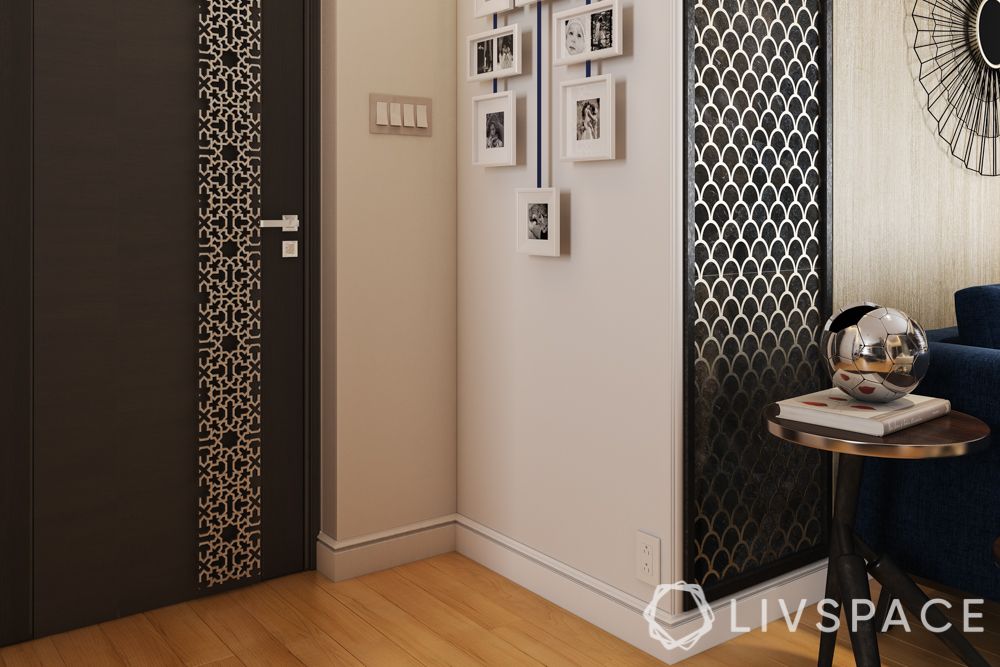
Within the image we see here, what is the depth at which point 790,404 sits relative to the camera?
6.84 ft

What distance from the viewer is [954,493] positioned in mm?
2266

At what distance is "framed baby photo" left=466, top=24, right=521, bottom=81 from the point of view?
2.65 metres

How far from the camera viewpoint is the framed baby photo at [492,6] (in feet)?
8.74

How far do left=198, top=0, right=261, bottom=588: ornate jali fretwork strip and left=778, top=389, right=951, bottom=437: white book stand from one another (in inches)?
61.4

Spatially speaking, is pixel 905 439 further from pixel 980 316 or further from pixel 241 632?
pixel 241 632

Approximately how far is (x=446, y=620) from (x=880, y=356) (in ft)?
4.49

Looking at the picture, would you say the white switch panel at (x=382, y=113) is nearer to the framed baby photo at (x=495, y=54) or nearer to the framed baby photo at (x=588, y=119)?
the framed baby photo at (x=495, y=54)

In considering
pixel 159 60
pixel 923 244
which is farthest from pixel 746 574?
pixel 159 60

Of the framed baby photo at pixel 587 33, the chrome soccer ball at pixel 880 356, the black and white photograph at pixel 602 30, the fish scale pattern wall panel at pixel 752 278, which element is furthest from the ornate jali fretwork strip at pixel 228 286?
the chrome soccer ball at pixel 880 356

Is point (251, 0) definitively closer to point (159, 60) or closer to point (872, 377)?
point (159, 60)

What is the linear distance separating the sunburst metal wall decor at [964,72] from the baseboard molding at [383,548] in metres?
2.18

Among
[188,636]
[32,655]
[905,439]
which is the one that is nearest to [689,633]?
[905,439]

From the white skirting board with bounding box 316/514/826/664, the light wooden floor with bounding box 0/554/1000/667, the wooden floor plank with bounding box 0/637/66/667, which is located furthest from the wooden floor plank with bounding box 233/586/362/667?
the wooden floor plank with bounding box 0/637/66/667

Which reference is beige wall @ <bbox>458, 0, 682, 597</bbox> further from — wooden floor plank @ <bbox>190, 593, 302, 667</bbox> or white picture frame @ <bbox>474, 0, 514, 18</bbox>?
wooden floor plank @ <bbox>190, 593, 302, 667</bbox>
